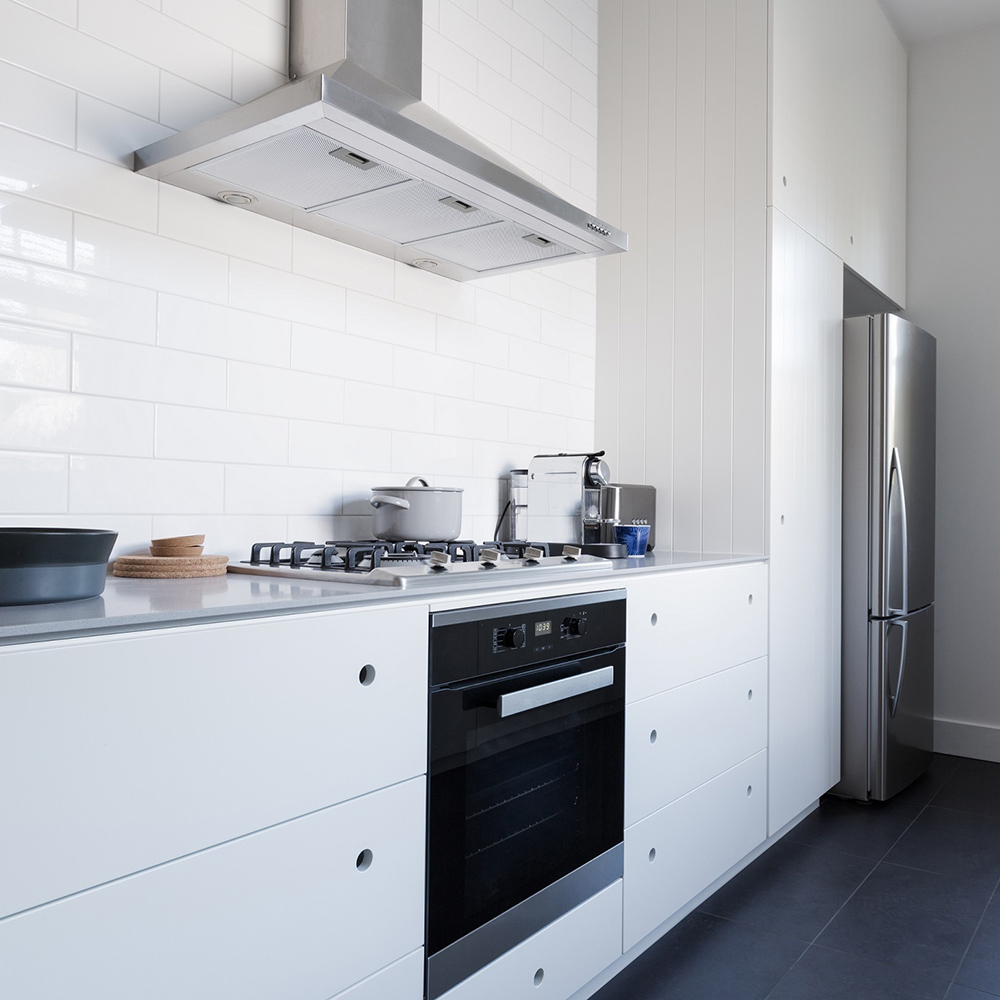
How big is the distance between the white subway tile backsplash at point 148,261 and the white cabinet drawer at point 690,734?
1.30 metres

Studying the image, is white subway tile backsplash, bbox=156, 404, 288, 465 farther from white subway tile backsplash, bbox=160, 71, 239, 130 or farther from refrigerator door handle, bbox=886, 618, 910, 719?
refrigerator door handle, bbox=886, 618, 910, 719

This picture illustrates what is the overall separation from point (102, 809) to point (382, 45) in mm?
1749

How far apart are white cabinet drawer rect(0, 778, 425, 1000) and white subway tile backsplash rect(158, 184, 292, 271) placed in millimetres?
1182

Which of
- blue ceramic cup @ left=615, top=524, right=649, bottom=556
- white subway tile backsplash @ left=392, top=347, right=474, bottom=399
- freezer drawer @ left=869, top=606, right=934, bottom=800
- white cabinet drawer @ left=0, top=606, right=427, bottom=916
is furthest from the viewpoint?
freezer drawer @ left=869, top=606, right=934, bottom=800

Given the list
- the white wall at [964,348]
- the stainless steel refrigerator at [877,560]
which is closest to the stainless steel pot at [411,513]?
the stainless steel refrigerator at [877,560]

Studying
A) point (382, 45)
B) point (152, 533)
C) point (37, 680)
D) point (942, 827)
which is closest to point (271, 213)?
point (382, 45)

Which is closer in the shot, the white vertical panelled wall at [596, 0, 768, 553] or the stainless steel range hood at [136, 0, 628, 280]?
the stainless steel range hood at [136, 0, 628, 280]

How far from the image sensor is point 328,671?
4.14 ft

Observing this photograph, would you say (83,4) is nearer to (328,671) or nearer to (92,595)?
(92,595)

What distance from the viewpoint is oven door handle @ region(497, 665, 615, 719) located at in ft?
5.18

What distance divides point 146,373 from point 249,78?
2.36 ft

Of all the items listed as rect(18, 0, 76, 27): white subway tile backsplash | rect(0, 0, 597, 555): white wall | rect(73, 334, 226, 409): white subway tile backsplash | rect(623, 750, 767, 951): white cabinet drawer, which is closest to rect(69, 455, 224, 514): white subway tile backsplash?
rect(0, 0, 597, 555): white wall

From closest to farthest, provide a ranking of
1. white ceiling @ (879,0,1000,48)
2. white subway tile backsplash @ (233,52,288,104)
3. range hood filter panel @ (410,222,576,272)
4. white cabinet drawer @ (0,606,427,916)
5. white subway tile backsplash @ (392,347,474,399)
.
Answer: white cabinet drawer @ (0,606,427,916) < white subway tile backsplash @ (233,52,288,104) < range hood filter panel @ (410,222,576,272) < white subway tile backsplash @ (392,347,474,399) < white ceiling @ (879,0,1000,48)

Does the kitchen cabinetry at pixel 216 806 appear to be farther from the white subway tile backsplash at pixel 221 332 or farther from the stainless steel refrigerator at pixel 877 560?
the stainless steel refrigerator at pixel 877 560
